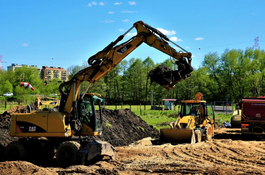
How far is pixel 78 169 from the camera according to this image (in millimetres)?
9406

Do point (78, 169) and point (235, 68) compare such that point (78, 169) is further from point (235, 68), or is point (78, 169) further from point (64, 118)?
point (235, 68)

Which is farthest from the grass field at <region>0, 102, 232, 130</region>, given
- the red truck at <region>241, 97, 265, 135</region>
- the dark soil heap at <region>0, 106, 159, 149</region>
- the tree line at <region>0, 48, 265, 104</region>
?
the tree line at <region>0, 48, 265, 104</region>

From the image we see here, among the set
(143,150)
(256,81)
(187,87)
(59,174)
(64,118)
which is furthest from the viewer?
(187,87)

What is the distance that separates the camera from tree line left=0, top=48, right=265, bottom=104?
63000 mm

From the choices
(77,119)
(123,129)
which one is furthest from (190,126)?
(77,119)

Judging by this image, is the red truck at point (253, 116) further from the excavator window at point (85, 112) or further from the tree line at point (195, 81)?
the tree line at point (195, 81)

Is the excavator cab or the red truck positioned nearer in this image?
the excavator cab

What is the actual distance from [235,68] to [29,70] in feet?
153

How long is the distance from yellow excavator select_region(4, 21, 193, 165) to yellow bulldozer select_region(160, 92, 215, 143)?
503 centimetres

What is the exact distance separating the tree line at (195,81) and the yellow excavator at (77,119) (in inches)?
1907

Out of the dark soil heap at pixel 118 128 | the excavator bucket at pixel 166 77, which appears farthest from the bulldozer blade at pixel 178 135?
the excavator bucket at pixel 166 77

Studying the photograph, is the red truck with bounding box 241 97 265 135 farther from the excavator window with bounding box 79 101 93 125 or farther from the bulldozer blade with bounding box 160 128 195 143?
the excavator window with bounding box 79 101 93 125

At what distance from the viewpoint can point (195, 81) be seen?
6700cm

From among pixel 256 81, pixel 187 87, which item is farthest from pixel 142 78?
pixel 256 81
